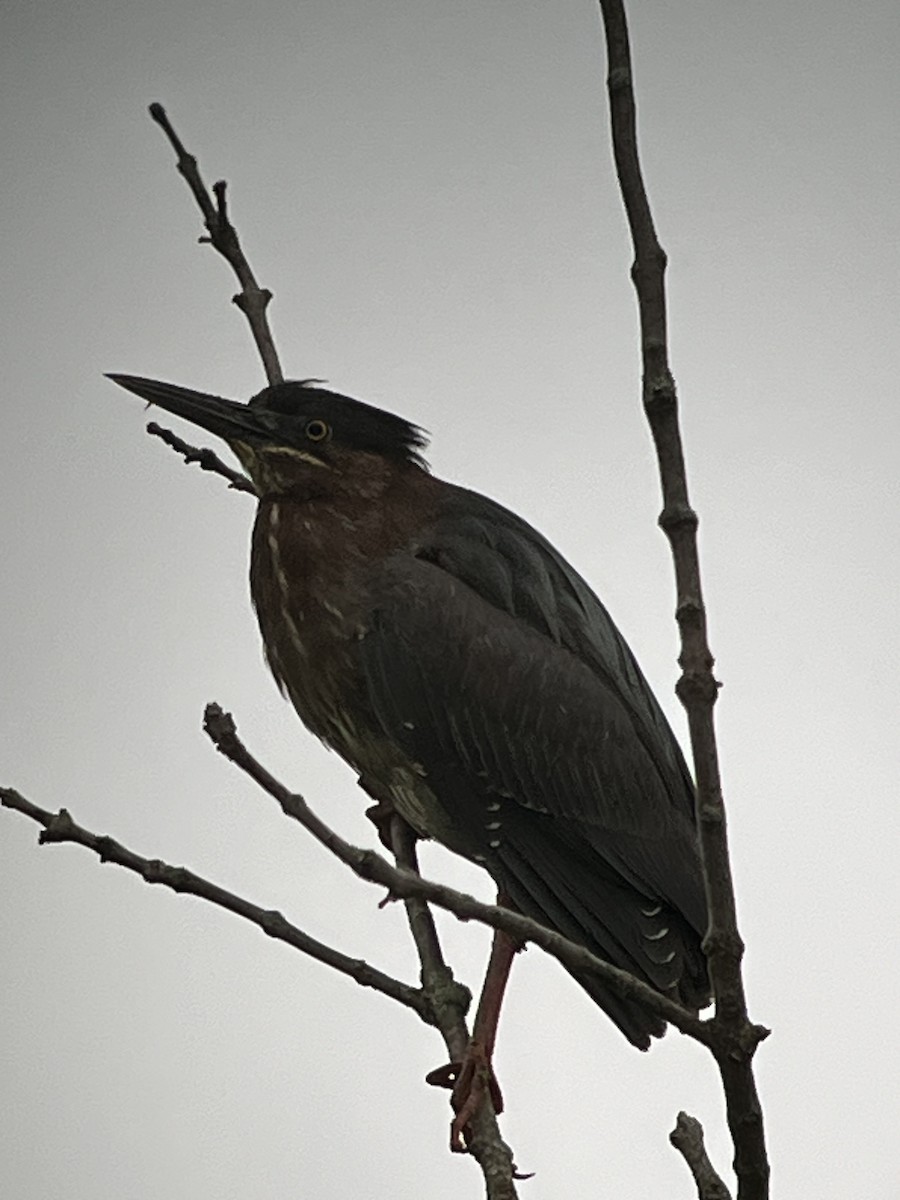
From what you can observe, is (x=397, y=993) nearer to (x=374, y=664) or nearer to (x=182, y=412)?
(x=374, y=664)

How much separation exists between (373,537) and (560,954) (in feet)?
5.94

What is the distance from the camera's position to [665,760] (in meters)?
3.32

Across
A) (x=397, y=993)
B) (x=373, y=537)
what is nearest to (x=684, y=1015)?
(x=397, y=993)

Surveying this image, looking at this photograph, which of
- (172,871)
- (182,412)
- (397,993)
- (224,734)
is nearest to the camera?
(224,734)

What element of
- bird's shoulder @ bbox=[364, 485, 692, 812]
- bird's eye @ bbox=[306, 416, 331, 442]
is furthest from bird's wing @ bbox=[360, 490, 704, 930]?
bird's eye @ bbox=[306, 416, 331, 442]

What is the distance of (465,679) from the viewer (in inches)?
127

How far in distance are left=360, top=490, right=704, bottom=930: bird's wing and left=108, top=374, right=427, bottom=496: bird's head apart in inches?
8.2

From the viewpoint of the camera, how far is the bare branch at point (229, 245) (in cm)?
292

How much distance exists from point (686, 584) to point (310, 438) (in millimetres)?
1820

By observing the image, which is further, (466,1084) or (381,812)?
(381,812)

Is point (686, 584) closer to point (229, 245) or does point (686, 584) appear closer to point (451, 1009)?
point (451, 1009)

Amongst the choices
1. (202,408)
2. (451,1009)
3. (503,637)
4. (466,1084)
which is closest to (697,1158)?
(451,1009)

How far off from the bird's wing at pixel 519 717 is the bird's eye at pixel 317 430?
0.97ft

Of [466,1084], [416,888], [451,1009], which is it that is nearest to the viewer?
[416,888]
